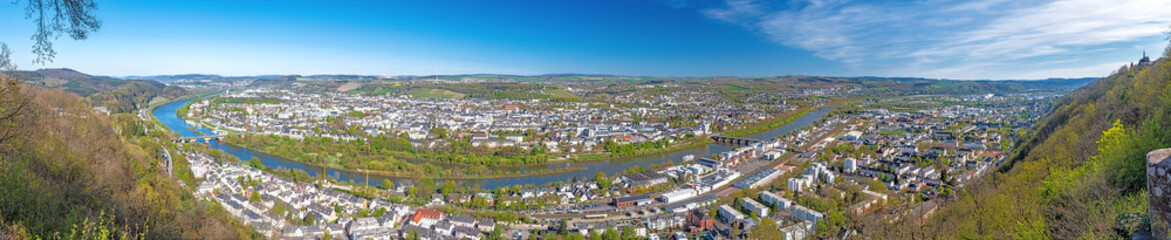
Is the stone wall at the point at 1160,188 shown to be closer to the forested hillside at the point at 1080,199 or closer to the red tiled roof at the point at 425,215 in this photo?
the forested hillside at the point at 1080,199

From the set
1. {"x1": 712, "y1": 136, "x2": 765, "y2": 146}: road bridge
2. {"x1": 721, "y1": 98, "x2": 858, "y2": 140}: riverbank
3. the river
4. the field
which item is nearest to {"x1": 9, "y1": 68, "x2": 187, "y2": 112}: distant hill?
the river

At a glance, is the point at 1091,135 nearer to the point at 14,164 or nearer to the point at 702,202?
the point at 702,202

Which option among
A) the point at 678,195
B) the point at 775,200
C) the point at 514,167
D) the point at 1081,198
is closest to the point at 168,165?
the point at 514,167

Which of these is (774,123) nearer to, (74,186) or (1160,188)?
(1160,188)

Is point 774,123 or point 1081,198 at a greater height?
point 1081,198

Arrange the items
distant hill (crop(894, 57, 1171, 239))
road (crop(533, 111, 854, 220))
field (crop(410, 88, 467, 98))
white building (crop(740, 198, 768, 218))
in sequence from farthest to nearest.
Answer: field (crop(410, 88, 467, 98)) → road (crop(533, 111, 854, 220)) → white building (crop(740, 198, 768, 218)) → distant hill (crop(894, 57, 1171, 239))

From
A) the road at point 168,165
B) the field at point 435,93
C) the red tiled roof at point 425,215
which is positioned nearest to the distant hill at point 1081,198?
the red tiled roof at point 425,215

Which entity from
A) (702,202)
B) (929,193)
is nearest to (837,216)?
(702,202)

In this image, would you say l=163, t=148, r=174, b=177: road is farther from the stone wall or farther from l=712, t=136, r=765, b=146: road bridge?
l=712, t=136, r=765, b=146: road bridge
